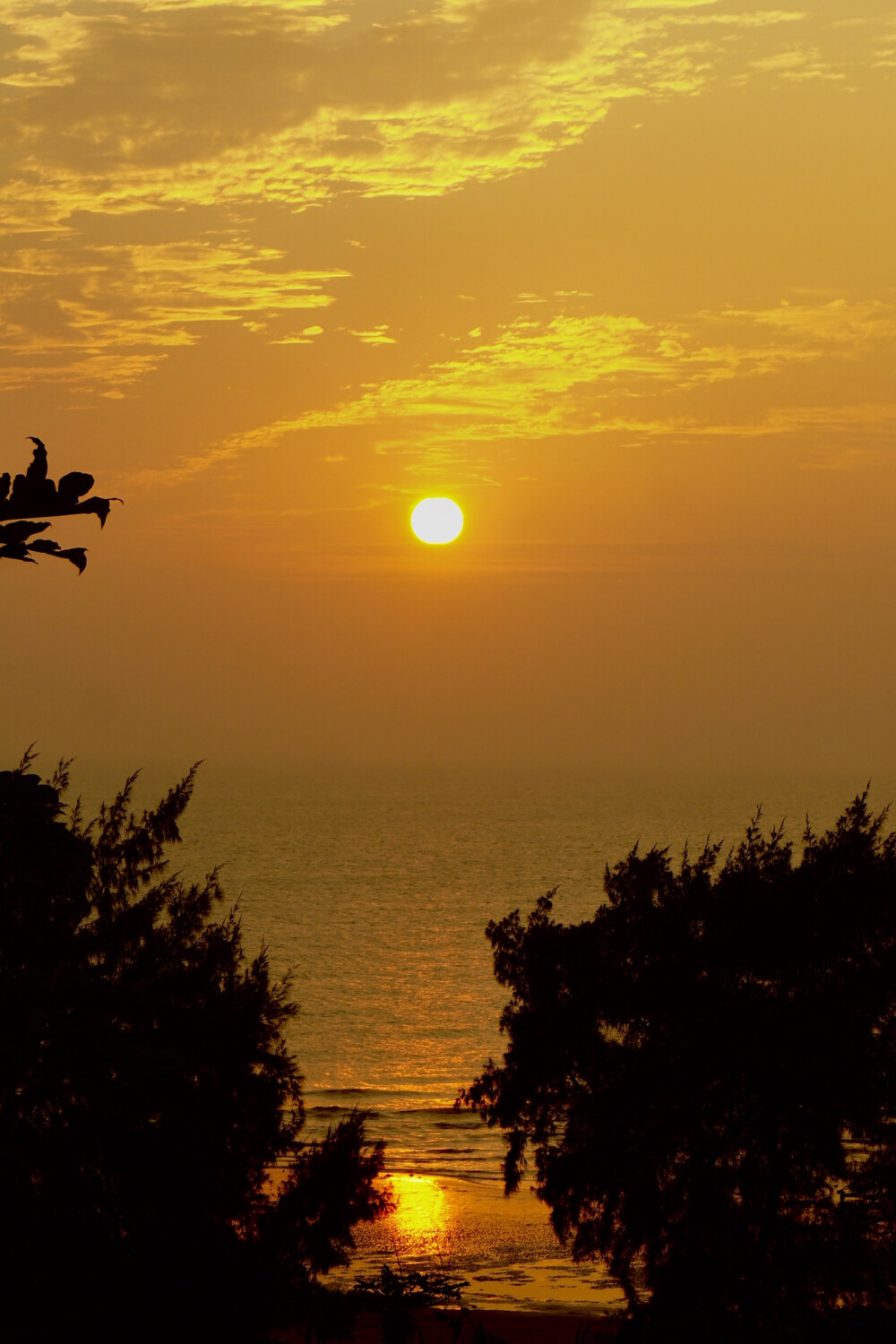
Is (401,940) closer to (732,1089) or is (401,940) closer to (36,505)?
(732,1089)

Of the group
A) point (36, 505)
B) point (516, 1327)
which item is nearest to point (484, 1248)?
point (516, 1327)

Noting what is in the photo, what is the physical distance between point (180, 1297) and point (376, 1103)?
44.7 m

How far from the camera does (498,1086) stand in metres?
22.9

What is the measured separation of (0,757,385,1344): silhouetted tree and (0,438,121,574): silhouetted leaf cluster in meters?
1.08

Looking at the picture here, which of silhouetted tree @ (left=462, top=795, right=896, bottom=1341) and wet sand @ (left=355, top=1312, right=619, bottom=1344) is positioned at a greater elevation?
silhouetted tree @ (left=462, top=795, right=896, bottom=1341)

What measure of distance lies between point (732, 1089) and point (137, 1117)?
9.84 m

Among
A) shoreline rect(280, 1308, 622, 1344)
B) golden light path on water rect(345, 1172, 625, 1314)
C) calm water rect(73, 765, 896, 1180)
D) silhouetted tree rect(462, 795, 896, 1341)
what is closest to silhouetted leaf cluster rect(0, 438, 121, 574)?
silhouetted tree rect(462, 795, 896, 1341)

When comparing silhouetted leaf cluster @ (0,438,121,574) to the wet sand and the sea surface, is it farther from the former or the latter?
the sea surface

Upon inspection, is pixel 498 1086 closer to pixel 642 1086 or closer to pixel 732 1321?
pixel 642 1086

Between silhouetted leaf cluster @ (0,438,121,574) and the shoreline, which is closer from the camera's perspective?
silhouetted leaf cluster @ (0,438,121,574)

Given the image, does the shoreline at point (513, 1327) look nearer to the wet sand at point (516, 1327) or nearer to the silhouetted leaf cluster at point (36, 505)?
the wet sand at point (516, 1327)

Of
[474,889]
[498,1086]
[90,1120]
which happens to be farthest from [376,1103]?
[474,889]

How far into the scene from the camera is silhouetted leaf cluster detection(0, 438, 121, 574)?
4.35 meters

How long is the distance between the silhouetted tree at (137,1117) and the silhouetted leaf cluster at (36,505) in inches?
42.5
